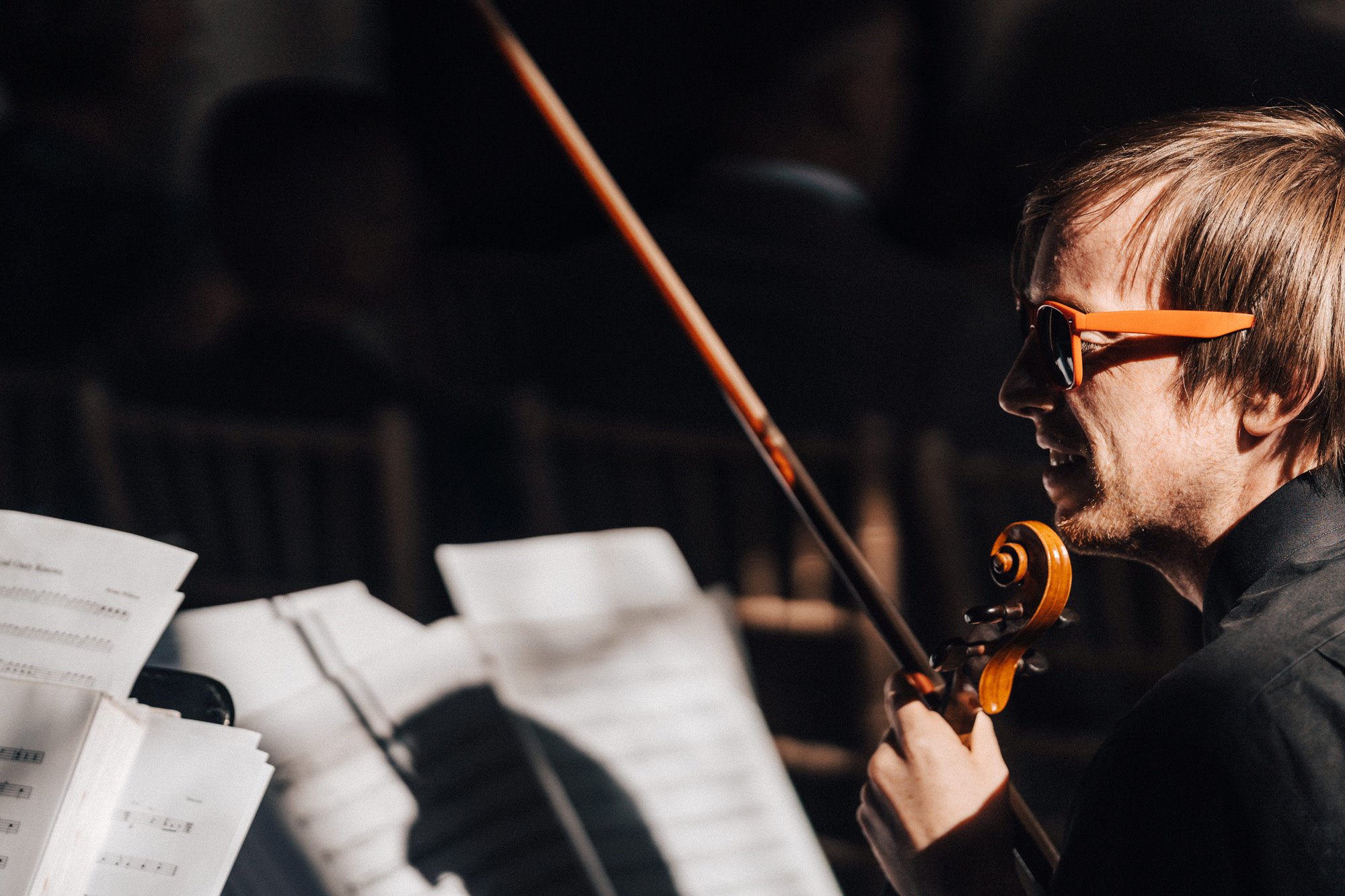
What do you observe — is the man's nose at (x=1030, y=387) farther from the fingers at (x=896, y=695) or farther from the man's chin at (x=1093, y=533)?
the fingers at (x=896, y=695)

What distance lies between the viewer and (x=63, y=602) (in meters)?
0.93

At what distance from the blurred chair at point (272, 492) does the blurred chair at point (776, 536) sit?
225 mm

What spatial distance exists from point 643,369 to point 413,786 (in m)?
1.27

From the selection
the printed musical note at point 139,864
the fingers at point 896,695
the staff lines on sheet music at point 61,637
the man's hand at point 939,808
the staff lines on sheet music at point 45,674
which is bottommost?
the man's hand at point 939,808

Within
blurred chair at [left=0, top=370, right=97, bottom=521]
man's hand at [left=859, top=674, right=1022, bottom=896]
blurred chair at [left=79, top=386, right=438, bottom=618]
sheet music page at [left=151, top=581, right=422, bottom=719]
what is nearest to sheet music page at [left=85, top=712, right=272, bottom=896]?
sheet music page at [left=151, top=581, right=422, bottom=719]

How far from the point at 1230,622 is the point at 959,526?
1.14m

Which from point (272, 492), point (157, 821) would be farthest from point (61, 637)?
point (272, 492)

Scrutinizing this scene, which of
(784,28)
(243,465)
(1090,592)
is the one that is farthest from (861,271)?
(243,465)

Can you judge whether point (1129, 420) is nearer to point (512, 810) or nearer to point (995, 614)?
point (995, 614)

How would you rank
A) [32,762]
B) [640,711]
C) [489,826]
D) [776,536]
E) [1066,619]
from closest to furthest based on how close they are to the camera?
1. [32,762]
2. [1066,619]
3. [489,826]
4. [640,711]
5. [776,536]

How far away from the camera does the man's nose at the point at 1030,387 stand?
3.19 feet

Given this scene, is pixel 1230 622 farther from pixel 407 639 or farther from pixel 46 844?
pixel 46 844

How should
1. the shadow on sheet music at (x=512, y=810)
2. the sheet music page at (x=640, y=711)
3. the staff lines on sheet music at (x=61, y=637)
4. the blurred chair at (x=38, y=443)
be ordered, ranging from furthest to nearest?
1. the blurred chair at (x=38, y=443)
2. the sheet music page at (x=640, y=711)
3. the shadow on sheet music at (x=512, y=810)
4. the staff lines on sheet music at (x=61, y=637)

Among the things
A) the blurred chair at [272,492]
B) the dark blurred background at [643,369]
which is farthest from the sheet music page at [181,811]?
the blurred chair at [272,492]
